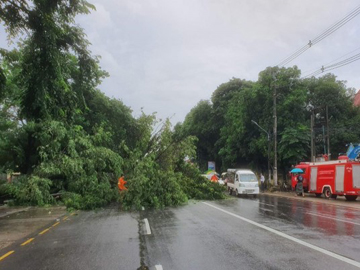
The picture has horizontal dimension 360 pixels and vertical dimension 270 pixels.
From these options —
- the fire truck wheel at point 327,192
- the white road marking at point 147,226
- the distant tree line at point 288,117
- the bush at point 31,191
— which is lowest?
the white road marking at point 147,226

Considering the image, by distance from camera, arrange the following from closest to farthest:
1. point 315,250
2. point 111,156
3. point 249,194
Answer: point 315,250 → point 111,156 → point 249,194

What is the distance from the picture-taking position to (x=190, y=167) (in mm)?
25031

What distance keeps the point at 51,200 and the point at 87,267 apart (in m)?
14.1

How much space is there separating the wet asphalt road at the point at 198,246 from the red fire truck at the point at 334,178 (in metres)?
11.1

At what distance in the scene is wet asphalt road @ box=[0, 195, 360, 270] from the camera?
6.43m

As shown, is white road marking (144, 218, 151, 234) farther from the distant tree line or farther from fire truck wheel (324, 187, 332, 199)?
the distant tree line

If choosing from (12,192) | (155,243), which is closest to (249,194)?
(12,192)

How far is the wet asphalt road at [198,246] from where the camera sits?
6430 mm

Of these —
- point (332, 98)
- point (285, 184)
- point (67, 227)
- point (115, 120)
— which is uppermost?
point (332, 98)

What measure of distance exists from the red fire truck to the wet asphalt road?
11.1m

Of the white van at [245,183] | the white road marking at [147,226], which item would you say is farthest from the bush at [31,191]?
the white van at [245,183]

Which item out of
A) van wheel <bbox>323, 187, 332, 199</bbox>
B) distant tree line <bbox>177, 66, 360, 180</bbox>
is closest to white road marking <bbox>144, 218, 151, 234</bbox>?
van wheel <bbox>323, 187, 332, 199</bbox>

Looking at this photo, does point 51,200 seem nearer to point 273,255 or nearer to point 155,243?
point 155,243

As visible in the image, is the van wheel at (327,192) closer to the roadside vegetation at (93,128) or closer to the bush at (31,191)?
the roadside vegetation at (93,128)
